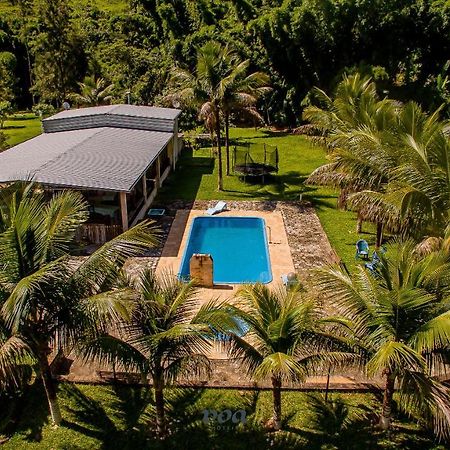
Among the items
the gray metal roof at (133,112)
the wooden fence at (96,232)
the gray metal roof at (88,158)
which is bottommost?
the wooden fence at (96,232)

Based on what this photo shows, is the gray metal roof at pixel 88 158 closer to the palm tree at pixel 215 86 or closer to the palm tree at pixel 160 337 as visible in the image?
the palm tree at pixel 215 86

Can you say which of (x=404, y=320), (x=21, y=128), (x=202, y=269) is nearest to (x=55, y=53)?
(x=21, y=128)

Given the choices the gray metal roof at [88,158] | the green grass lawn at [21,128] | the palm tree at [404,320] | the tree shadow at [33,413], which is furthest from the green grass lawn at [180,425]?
the green grass lawn at [21,128]

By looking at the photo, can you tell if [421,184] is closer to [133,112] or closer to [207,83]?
[207,83]

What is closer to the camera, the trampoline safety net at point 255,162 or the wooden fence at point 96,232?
the wooden fence at point 96,232

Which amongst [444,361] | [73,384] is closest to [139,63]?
[73,384]

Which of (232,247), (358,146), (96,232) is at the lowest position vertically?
(232,247)

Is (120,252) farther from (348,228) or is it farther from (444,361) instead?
(348,228)
